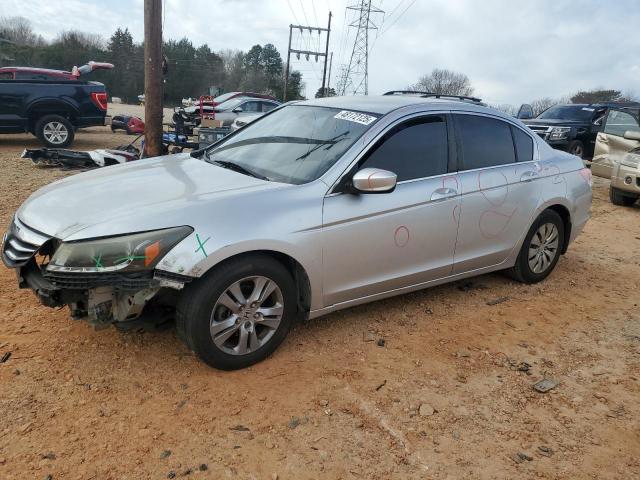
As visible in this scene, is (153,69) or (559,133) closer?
(153,69)

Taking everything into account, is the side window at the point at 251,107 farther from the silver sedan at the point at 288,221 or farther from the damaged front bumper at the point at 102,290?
the damaged front bumper at the point at 102,290

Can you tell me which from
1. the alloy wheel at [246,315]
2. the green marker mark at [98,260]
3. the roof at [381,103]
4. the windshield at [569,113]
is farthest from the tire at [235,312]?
the windshield at [569,113]

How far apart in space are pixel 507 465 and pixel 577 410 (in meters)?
0.79

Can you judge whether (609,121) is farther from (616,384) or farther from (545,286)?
(616,384)

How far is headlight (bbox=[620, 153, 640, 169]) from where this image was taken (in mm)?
8959

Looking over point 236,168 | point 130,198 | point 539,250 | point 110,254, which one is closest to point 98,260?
point 110,254

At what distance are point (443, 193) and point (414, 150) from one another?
389 mm

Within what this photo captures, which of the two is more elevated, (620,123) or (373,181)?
(620,123)

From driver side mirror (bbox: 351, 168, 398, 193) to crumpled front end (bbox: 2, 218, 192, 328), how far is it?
48.9 inches

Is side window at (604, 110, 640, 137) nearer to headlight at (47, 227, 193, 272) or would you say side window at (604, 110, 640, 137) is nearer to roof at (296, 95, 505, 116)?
roof at (296, 95, 505, 116)

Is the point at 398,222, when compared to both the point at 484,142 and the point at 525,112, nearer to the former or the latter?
the point at 484,142

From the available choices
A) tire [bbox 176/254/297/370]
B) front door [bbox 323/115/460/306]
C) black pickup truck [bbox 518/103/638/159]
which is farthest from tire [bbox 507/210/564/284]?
black pickup truck [bbox 518/103/638/159]

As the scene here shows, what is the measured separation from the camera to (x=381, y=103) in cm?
410

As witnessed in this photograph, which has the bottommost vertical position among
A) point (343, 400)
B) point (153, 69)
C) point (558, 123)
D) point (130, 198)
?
point (343, 400)
